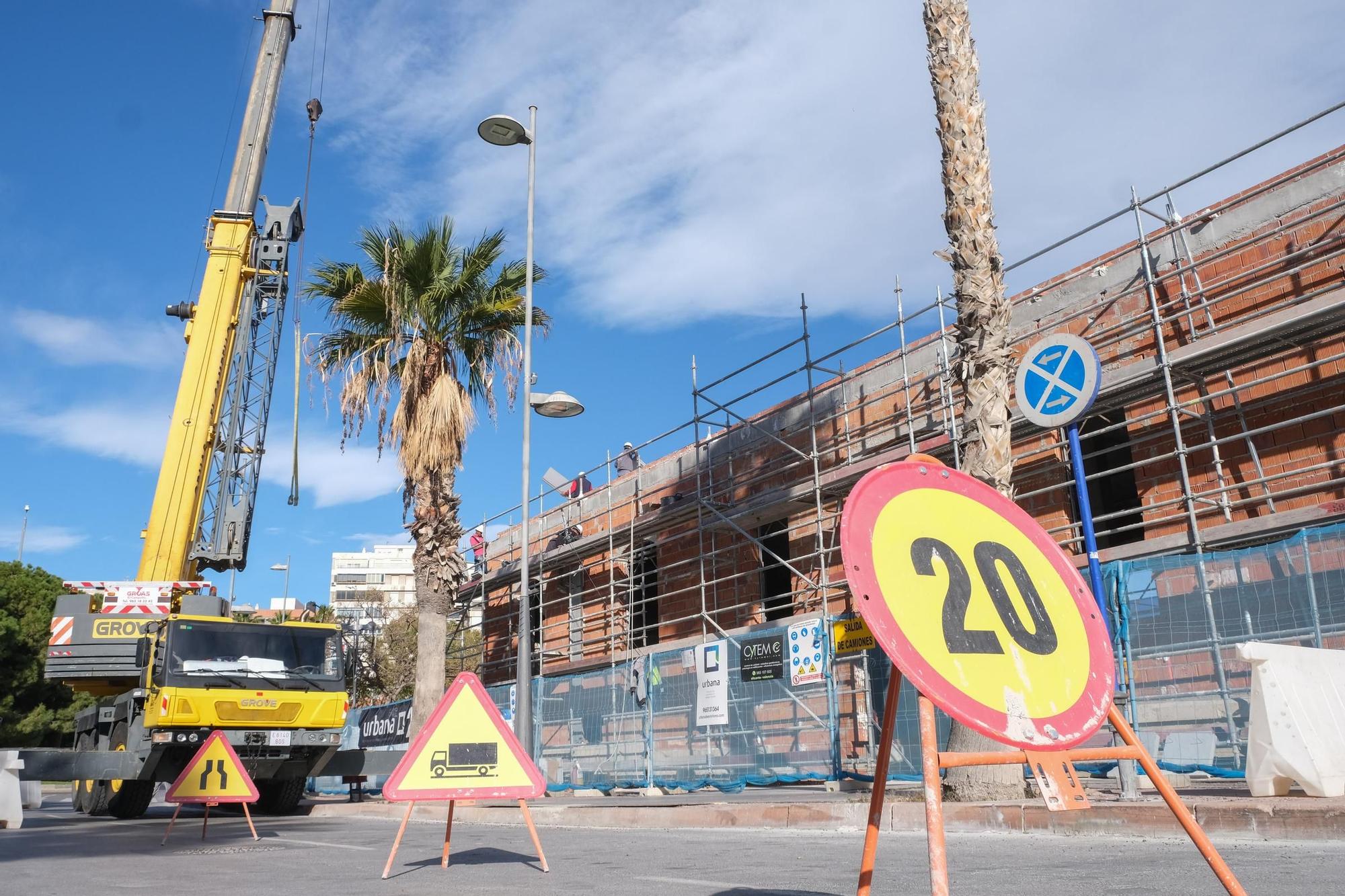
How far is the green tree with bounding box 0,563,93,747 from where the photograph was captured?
125ft

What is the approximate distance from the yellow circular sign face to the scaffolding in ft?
23.0

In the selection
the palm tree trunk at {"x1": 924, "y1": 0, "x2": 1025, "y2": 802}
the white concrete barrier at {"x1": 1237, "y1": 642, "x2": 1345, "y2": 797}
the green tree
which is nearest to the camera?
the white concrete barrier at {"x1": 1237, "y1": 642, "x2": 1345, "y2": 797}

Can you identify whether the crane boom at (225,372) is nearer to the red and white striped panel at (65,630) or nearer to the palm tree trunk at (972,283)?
the red and white striped panel at (65,630)

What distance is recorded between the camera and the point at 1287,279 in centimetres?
1113

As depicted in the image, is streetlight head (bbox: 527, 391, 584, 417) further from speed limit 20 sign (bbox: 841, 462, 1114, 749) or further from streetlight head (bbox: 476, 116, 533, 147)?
speed limit 20 sign (bbox: 841, 462, 1114, 749)

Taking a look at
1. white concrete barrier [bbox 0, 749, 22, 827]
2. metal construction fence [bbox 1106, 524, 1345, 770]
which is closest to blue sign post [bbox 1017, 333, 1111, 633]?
metal construction fence [bbox 1106, 524, 1345, 770]

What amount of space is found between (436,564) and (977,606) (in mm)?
15052

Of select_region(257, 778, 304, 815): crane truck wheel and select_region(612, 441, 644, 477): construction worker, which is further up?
select_region(612, 441, 644, 477): construction worker

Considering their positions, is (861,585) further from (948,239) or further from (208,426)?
(208,426)

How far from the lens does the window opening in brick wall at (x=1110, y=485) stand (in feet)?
43.4

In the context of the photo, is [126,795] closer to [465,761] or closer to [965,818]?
[465,761]

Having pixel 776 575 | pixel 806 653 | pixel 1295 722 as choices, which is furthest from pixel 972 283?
pixel 776 575

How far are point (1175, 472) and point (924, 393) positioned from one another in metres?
3.78

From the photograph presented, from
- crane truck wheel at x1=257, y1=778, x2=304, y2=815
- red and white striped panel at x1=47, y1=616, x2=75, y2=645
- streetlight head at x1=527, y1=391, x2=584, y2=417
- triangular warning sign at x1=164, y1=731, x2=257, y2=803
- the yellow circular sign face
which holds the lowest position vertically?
crane truck wheel at x1=257, y1=778, x2=304, y2=815
